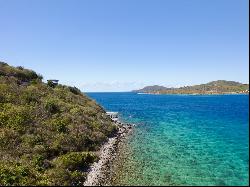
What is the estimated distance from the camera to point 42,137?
4009 cm

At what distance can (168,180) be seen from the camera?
28.2 meters

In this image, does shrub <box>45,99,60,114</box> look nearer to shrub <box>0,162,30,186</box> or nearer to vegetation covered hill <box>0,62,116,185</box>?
vegetation covered hill <box>0,62,116,185</box>

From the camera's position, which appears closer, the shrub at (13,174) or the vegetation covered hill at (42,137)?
the shrub at (13,174)

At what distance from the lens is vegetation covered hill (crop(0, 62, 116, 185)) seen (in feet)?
94.9

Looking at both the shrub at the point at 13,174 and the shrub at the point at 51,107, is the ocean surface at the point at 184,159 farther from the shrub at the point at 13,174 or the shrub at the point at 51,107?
the shrub at the point at 51,107

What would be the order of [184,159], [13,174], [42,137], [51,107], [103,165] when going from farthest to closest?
[51,107] < [42,137] < [184,159] < [103,165] < [13,174]

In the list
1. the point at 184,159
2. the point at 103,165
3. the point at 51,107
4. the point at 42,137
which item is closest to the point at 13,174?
the point at 103,165

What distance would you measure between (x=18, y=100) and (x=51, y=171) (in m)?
26.7

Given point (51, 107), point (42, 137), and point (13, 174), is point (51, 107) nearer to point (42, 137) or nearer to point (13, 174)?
point (42, 137)

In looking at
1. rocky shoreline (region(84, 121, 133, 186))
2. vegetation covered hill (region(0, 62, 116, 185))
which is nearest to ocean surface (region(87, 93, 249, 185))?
rocky shoreline (region(84, 121, 133, 186))

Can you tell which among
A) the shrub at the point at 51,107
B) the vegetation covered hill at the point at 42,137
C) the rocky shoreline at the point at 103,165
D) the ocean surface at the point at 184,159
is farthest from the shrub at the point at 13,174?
the shrub at the point at 51,107

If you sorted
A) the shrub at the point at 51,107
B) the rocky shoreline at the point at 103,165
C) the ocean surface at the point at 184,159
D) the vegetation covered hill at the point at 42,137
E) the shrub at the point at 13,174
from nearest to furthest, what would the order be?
1. the shrub at the point at 13,174
2. the ocean surface at the point at 184,159
3. the vegetation covered hill at the point at 42,137
4. the rocky shoreline at the point at 103,165
5. the shrub at the point at 51,107

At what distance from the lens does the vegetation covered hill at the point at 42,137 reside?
2892cm

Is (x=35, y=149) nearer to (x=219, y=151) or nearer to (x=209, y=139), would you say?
(x=219, y=151)
